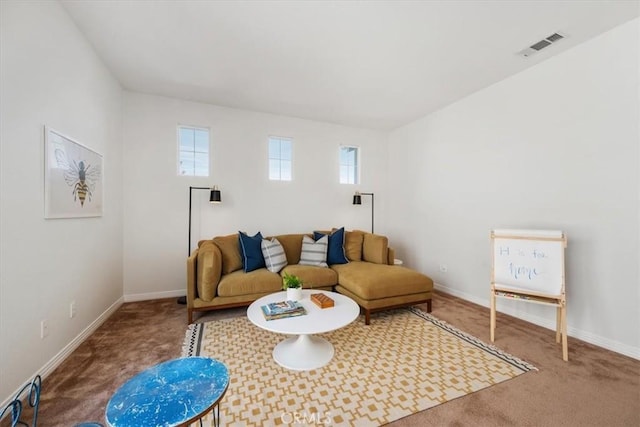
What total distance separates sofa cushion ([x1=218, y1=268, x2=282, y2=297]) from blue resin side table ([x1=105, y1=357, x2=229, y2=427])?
5.14 feet

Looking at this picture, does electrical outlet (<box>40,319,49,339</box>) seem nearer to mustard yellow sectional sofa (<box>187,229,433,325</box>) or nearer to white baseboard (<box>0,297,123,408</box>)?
white baseboard (<box>0,297,123,408</box>)

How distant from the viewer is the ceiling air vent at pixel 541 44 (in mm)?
2387

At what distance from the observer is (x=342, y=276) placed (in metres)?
3.27

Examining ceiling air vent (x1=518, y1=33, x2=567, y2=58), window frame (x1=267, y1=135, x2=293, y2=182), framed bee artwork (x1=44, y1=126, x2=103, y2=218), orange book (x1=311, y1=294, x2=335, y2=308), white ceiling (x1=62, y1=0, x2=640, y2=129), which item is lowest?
orange book (x1=311, y1=294, x2=335, y2=308)

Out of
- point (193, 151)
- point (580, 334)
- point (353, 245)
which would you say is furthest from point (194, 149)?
point (580, 334)

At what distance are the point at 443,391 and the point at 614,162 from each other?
245cm

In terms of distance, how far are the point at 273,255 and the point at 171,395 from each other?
2.28 metres

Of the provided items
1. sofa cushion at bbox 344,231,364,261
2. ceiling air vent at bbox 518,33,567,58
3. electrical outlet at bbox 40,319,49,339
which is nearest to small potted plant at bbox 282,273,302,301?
sofa cushion at bbox 344,231,364,261

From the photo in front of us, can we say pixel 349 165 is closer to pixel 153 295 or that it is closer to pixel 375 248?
pixel 375 248

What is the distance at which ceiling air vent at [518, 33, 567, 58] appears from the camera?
2387 mm

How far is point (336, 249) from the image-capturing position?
3746 millimetres

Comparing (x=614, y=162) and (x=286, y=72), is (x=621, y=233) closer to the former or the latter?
(x=614, y=162)

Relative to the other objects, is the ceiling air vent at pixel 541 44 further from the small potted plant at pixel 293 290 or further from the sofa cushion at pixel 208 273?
the sofa cushion at pixel 208 273

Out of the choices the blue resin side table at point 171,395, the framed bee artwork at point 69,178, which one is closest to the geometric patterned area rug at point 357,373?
the blue resin side table at point 171,395
